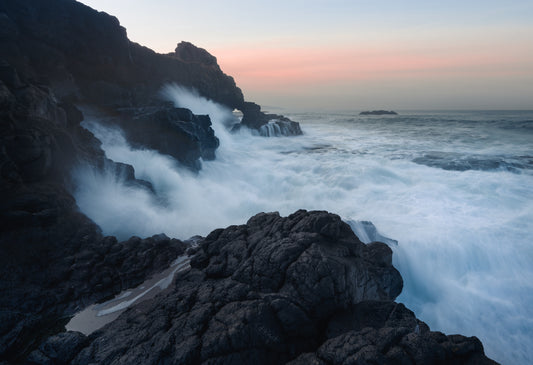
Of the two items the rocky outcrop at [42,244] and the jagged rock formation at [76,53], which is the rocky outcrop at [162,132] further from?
the rocky outcrop at [42,244]

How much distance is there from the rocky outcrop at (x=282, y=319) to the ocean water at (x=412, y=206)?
4602 millimetres

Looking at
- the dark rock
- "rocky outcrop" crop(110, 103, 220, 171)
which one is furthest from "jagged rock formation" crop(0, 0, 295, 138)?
the dark rock

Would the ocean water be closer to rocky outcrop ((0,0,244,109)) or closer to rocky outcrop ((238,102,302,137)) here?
rocky outcrop ((0,0,244,109))

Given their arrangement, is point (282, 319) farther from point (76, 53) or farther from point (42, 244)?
point (76, 53)

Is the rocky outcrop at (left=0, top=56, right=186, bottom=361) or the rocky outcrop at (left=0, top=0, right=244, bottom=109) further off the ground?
the rocky outcrop at (left=0, top=0, right=244, bottom=109)

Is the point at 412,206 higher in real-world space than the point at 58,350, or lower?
lower

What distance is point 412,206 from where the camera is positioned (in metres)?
14.9

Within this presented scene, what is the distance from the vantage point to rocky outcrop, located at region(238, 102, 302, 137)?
43031mm

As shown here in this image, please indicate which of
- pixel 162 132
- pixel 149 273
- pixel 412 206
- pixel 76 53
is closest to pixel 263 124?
pixel 162 132

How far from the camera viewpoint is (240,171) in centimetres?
2314

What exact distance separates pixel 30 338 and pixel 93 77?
22091 mm

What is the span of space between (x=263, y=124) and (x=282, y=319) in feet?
135

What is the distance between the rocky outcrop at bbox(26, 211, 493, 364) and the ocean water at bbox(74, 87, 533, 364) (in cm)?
460

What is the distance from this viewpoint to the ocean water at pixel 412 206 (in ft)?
29.0
